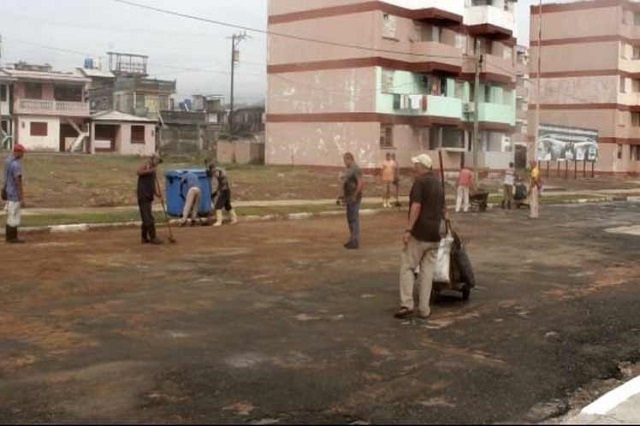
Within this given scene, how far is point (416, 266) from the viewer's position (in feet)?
29.9

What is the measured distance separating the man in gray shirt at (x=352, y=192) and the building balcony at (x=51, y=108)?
53.3 meters

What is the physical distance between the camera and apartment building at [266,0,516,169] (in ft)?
141

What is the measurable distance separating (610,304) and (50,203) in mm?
16697

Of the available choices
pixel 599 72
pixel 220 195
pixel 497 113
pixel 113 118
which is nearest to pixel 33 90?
pixel 113 118

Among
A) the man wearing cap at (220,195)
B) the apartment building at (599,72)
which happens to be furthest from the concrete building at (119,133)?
the man wearing cap at (220,195)

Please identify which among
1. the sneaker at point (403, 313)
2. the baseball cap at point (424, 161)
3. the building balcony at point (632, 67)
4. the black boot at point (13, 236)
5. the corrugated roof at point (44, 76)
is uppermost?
the building balcony at point (632, 67)

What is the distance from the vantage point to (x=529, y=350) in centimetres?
771

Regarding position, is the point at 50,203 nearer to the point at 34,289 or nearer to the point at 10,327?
the point at 34,289

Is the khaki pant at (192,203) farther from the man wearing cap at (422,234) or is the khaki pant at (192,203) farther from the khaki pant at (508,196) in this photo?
the khaki pant at (508,196)

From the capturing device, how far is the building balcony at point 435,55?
146 feet

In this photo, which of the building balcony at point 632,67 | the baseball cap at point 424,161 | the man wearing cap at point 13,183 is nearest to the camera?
the baseball cap at point 424,161

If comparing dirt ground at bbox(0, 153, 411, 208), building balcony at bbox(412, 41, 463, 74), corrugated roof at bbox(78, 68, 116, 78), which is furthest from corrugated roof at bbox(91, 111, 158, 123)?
building balcony at bbox(412, 41, 463, 74)

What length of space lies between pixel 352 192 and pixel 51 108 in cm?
5408

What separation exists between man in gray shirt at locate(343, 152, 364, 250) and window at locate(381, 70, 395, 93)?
93.1 ft
